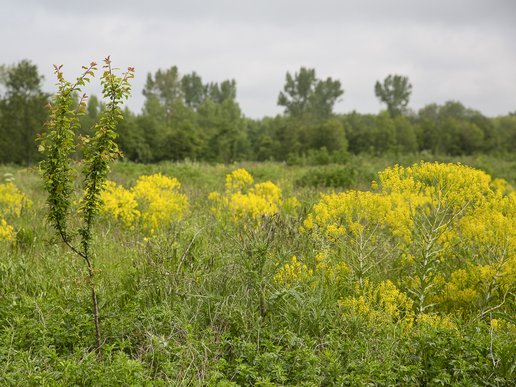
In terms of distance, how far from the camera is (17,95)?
105 ft

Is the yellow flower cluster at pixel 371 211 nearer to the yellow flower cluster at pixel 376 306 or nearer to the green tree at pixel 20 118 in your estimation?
the yellow flower cluster at pixel 376 306

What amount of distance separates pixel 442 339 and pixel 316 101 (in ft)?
212

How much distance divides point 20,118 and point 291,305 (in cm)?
3294

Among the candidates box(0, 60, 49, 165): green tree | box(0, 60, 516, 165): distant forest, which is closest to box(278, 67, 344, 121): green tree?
box(0, 60, 516, 165): distant forest

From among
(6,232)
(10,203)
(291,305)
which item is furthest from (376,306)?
(10,203)

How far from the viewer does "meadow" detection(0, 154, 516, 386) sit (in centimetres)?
326

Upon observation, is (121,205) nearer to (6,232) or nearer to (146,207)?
(146,207)

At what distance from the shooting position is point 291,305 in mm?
4008

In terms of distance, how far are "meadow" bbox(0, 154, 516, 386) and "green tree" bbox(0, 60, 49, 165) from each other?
28.6 meters

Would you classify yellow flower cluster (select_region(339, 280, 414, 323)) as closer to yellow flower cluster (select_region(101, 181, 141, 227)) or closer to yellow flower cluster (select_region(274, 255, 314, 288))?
yellow flower cluster (select_region(274, 255, 314, 288))

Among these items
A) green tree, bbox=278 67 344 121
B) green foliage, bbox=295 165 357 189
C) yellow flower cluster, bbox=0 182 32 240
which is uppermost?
green tree, bbox=278 67 344 121

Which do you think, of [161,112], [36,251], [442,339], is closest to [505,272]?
[442,339]

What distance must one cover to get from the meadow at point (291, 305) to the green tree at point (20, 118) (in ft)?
93.9

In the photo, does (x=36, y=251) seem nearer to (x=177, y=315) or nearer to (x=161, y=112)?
(x=177, y=315)
